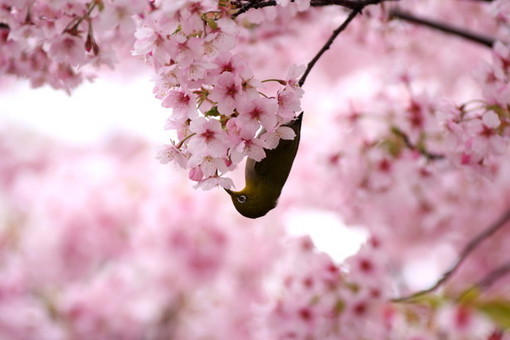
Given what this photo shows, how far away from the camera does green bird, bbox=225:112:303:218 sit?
711 millimetres

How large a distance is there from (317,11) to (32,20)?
0.98 m

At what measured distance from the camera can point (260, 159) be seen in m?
0.68

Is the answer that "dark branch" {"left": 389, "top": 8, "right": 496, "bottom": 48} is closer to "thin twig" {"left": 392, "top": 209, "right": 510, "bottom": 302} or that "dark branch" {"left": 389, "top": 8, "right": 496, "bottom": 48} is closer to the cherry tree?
the cherry tree

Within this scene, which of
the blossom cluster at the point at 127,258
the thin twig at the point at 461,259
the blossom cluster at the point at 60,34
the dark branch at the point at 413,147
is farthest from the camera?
the blossom cluster at the point at 127,258

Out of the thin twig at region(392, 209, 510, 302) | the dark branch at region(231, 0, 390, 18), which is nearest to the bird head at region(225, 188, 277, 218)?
the dark branch at region(231, 0, 390, 18)

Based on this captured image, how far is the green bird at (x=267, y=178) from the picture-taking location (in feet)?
2.33

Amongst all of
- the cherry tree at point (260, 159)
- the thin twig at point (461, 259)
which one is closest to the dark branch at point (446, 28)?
the cherry tree at point (260, 159)

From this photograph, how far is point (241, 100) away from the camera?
25.8 inches

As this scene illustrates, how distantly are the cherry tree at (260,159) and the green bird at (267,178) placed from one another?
0.7 inches

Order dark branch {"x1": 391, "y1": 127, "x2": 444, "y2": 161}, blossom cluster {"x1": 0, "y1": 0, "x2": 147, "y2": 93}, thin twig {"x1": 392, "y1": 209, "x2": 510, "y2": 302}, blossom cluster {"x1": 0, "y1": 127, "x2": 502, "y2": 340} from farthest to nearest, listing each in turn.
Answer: blossom cluster {"x1": 0, "y1": 127, "x2": 502, "y2": 340}
dark branch {"x1": 391, "y1": 127, "x2": 444, "y2": 161}
thin twig {"x1": 392, "y1": 209, "x2": 510, "y2": 302}
blossom cluster {"x1": 0, "y1": 0, "x2": 147, "y2": 93}

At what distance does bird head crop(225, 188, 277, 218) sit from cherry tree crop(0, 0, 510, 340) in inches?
1.4

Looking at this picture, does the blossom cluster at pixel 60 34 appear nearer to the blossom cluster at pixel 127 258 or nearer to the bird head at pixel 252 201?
the bird head at pixel 252 201

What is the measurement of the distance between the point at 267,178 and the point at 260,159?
0.05m

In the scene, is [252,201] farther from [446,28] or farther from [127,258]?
[127,258]
